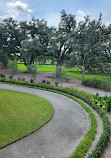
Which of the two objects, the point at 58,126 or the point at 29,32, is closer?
the point at 58,126

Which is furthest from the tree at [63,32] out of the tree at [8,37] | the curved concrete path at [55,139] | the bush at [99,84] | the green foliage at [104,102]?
the curved concrete path at [55,139]

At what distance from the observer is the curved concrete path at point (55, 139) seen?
4.19 m

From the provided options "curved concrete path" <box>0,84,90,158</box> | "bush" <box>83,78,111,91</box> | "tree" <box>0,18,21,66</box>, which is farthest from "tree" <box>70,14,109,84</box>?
"tree" <box>0,18,21,66</box>

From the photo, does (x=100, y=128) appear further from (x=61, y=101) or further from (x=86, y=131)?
(x=61, y=101)

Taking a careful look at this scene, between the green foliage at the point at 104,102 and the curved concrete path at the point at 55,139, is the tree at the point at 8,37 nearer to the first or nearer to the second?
the green foliage at the point at 104,102

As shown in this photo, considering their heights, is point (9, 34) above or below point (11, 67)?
above

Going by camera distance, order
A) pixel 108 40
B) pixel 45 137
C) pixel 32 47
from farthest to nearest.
A: pixel 32 47 < pixel 108 40 < pixel 45 137

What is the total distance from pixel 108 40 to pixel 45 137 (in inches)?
637

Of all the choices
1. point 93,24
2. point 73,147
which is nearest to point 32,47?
point 93,24

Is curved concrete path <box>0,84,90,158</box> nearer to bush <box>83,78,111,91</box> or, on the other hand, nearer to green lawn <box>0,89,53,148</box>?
green lawn <box>0,89,53,148</box>

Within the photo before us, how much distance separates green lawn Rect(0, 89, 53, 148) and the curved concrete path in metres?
0.38

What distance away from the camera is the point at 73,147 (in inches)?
182

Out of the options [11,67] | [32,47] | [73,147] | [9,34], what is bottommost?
[73,147]

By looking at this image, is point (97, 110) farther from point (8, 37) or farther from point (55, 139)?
point (8, 37)
